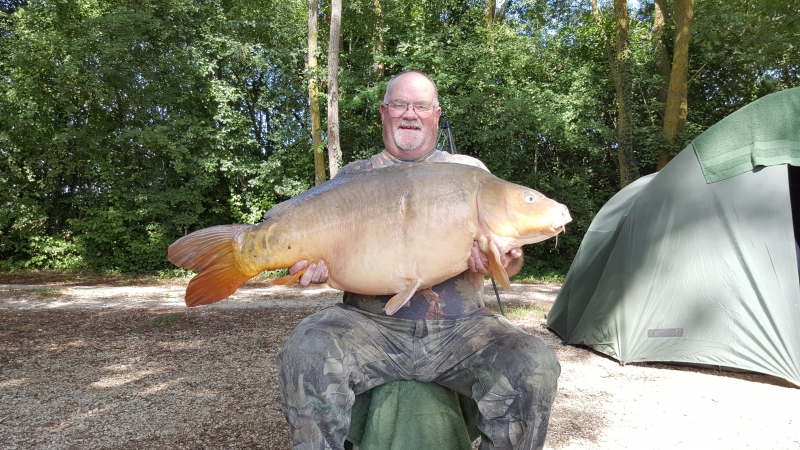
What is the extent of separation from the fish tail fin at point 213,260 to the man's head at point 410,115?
1188 millimetres

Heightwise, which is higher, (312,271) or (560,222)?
(560,222)

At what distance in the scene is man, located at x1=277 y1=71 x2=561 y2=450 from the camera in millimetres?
2111

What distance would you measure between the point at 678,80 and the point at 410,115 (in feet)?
46.7

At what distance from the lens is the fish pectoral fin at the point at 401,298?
218cm

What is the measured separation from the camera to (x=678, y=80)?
1447cm

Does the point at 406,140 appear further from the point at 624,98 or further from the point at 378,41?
the point at 624,98

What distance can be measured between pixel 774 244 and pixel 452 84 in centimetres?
1145

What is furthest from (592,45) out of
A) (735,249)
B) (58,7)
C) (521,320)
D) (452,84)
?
(58,7)

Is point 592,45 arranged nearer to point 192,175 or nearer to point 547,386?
point 192,175

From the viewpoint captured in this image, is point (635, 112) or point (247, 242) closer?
point (247, 242)

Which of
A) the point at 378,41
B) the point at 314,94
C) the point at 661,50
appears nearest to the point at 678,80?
the point at 661,50

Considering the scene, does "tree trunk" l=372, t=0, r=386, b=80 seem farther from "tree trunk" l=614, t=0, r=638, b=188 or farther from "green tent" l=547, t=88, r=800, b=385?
"green tent" l=547, t=88, r=800, b=385

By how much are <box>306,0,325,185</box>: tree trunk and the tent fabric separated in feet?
33.5

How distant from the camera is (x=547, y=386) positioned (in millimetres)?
2137
